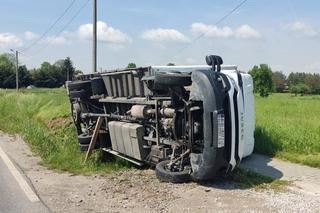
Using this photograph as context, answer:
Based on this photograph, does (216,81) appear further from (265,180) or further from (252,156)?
(252,156)

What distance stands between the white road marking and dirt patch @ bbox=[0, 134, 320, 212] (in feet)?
0.45

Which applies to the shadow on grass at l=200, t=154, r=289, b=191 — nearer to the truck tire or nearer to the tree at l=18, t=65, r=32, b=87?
the truck tire

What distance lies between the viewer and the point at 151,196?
7.21 metres

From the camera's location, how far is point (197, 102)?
7496mm

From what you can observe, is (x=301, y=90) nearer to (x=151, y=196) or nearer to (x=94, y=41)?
(x=94, y=41)

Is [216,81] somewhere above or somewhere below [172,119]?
above

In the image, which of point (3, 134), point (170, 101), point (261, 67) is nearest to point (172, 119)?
point (170, 101)

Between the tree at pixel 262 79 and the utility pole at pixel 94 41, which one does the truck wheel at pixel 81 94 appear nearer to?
the utility pole at pixel 94 41

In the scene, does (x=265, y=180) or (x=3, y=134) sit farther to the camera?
(x=3, y=134)

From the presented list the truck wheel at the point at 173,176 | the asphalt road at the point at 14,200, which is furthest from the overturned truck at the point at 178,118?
the asphalt road at the point at 14,200

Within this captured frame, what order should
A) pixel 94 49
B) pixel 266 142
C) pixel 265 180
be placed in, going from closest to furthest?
pixel 265 180
pixel 266 142
pixel 94 49

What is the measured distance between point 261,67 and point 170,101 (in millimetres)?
104371

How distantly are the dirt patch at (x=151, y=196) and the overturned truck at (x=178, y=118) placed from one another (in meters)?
0.29

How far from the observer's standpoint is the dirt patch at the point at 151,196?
648cm
